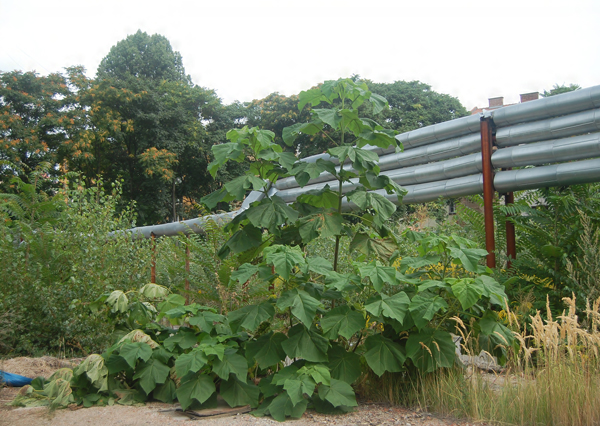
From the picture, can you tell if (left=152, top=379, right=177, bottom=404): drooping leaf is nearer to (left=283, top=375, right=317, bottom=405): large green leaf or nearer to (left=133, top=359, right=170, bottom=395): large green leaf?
(left=133, top=359, right=170, bottom=395): large green leaf

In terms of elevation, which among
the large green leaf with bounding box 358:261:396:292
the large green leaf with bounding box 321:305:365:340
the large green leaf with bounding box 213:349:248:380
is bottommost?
the large green leaf with bounding box 213:349:248:380

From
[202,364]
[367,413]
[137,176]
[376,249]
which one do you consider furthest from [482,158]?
[137,176]

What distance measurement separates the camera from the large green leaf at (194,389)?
3.24 metres

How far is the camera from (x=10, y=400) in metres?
3.74

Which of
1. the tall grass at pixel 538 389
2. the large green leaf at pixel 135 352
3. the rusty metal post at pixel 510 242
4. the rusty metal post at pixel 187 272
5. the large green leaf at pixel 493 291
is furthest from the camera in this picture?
the rusty metal post at pixel 187 272

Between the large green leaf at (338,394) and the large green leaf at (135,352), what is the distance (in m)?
1.40

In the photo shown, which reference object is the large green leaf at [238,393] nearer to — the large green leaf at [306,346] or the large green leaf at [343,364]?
the large green leaf at [306,346]

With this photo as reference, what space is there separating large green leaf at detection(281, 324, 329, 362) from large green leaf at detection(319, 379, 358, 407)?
182 mm

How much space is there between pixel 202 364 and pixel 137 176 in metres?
26.9

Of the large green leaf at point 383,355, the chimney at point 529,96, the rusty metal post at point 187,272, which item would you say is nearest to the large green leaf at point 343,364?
the large green leaf at point 383,355

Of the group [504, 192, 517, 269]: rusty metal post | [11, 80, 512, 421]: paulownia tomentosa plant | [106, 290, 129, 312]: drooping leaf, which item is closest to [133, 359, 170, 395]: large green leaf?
[11, 80, 512, 421]: paulownia tomentosa plant

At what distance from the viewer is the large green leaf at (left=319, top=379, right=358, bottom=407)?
121 inches

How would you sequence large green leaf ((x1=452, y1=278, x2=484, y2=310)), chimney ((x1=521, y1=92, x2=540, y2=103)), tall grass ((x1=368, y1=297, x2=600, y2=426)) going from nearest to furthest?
1. tall grass ((x1=368, y1=297, x2=600, y2=426))
2. large green leaf ((x1=452, y1=278, x2=484, y2=310))
3. chimney ((x1=521, y1=92, x2=540, y2=103))

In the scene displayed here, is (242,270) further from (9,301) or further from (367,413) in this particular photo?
(9,301)
